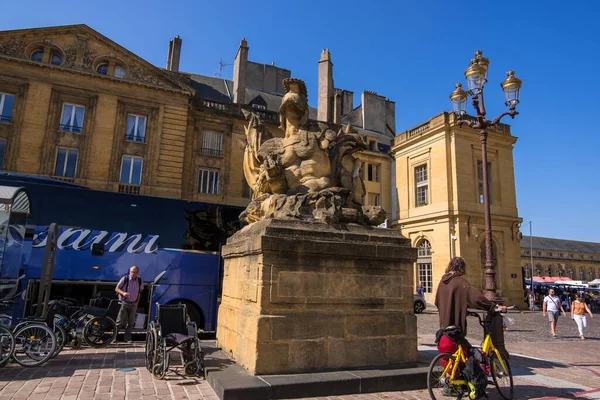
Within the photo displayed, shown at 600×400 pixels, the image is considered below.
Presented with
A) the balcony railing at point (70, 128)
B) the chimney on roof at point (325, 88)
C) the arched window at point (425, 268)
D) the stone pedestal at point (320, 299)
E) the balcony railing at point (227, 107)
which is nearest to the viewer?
the stone pedestal at point (320, 299)

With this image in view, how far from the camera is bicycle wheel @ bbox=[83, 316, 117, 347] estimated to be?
8297 millimetres

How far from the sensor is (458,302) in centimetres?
504

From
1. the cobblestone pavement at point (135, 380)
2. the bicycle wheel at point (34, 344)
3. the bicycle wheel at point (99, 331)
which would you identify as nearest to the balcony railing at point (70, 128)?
the bicycle wheel at point (99, 331)

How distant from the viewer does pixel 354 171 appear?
672 cm

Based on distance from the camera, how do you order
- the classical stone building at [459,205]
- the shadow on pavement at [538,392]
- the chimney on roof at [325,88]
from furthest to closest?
the chimney on roof at [325,88], the classical stone building at [459,205], the shadow on pavement at [538,392]

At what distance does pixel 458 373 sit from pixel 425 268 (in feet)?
85.9

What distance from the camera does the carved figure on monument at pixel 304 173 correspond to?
595 centimetres

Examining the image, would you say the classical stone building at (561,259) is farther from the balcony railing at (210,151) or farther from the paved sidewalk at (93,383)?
the paved sidewalk at (93,383)

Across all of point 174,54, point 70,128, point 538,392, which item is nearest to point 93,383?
point 538,392

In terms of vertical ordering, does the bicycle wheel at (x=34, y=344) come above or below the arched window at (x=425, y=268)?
below

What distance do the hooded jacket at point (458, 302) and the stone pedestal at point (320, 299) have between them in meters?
0.84

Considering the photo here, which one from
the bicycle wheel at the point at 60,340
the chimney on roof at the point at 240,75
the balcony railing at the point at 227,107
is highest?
the chimney on roof at the point at 240,75

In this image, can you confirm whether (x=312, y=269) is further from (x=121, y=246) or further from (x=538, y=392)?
(x=121, y=246)

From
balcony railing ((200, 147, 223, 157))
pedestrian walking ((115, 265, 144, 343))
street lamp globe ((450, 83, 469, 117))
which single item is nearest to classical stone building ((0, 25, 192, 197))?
balcony railing ((200, 147, 223, 157))
